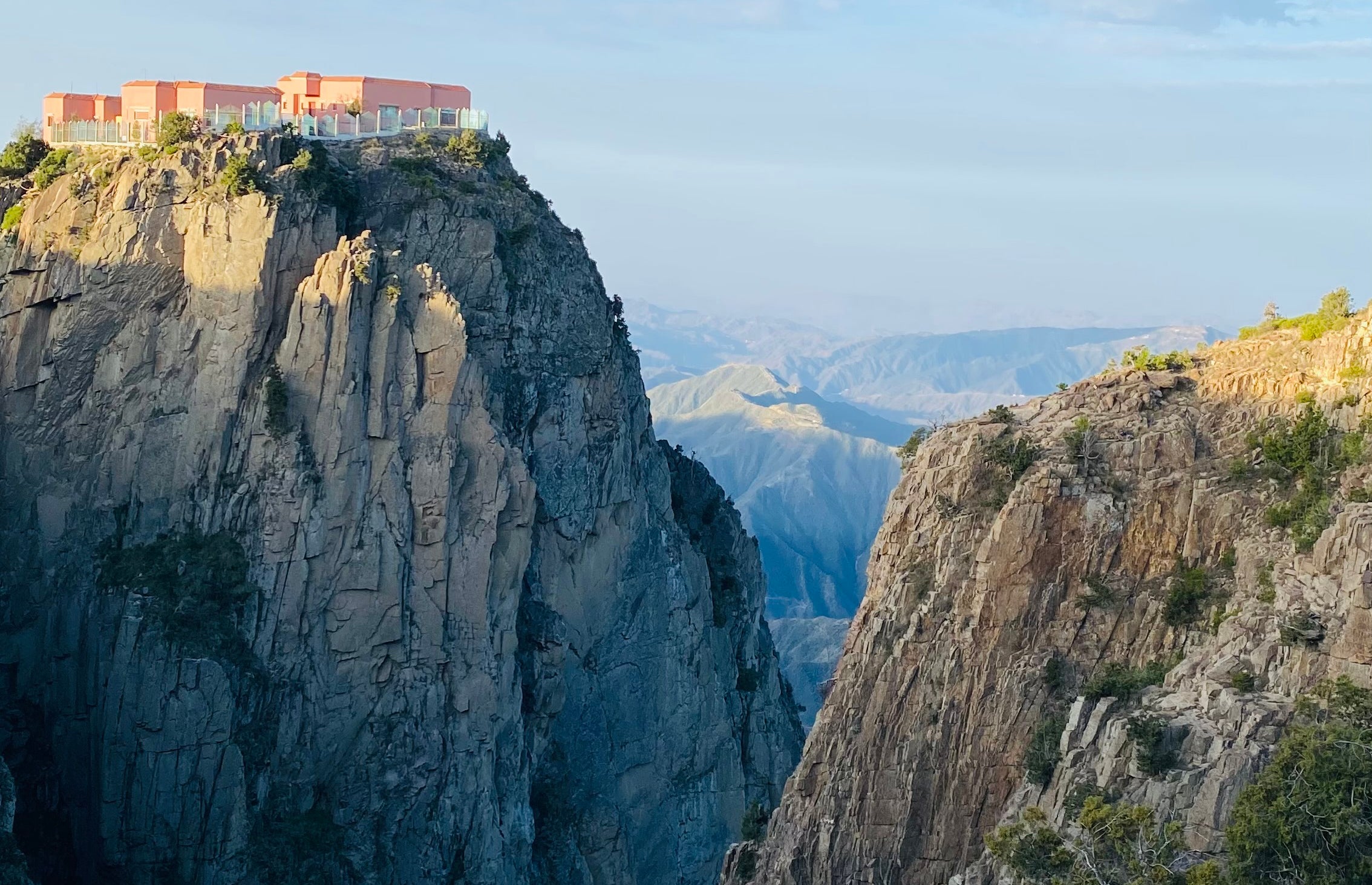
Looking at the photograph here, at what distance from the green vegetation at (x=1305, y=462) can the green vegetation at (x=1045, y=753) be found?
622 cm

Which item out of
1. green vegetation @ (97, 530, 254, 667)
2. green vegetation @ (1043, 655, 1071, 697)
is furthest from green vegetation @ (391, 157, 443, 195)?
green vegetation @ (1043, 655, 1071, 697)

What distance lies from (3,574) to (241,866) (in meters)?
15.7

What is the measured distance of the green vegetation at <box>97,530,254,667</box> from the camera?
71.6 metres

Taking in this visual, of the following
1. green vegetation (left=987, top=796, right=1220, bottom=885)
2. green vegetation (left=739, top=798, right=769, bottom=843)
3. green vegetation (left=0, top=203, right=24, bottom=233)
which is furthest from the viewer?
green vegetation (left=0, top=203, right=24, bottom=233)

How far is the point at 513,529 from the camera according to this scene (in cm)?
8044

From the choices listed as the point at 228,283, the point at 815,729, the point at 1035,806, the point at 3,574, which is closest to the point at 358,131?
the point at 228,283

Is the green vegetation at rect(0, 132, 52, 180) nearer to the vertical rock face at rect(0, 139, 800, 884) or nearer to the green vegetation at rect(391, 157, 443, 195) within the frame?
the vertical rock face at rect(0, 139, 800, 884)

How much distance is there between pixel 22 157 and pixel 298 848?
109 feet

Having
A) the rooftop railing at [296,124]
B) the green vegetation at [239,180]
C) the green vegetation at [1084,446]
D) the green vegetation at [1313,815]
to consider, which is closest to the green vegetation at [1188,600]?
the green vegetation at [1084,446]

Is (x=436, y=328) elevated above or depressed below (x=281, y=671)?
above

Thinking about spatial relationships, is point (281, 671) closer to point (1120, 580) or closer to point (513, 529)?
point (513, 529)

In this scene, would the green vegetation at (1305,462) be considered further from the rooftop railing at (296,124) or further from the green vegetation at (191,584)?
the rooftop railing at (296,124)

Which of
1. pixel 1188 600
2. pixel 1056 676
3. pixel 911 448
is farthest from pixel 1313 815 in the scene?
pixel 911 448

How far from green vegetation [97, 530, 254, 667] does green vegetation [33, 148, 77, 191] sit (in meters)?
16.5
